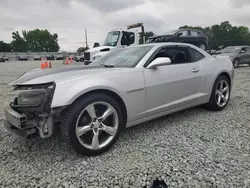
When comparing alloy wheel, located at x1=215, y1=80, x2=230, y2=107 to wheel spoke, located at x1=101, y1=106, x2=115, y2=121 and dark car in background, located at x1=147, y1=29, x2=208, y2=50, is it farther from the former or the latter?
dark car in background, located at x1=147, y1=29, x2=208, y2=50

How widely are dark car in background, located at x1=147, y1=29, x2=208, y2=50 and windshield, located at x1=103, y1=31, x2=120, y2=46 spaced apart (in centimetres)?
287

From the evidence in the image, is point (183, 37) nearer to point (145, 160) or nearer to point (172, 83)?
point (172, 83)

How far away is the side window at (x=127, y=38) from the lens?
9.31m

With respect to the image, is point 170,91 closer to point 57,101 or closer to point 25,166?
point 57,101

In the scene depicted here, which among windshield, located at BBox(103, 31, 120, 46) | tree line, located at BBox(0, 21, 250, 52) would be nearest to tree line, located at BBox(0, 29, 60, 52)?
tree line, located at BBox(0, 21, 250, 52)

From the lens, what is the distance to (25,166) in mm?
2020

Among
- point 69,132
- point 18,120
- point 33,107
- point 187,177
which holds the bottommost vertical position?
point 187,177

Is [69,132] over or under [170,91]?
under

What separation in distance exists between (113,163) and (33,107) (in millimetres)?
1031

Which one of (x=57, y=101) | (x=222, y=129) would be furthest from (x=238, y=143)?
(x=57, y=101)

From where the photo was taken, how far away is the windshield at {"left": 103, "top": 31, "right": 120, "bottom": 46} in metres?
9.23

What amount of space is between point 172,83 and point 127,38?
7138 mm

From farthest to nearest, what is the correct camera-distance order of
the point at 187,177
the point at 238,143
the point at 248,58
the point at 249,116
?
the point at 248,58, the point at 249,116, the point at 238,143, the point at 187,177

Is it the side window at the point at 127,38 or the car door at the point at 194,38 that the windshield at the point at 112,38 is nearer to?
the side window at the point at 127,38
